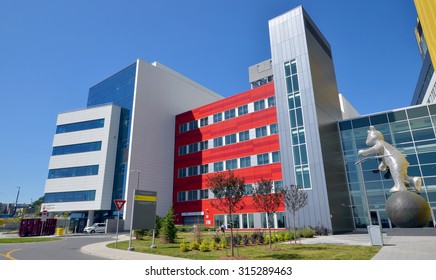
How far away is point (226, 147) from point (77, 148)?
2956cm

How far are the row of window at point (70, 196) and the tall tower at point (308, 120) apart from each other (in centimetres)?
3460

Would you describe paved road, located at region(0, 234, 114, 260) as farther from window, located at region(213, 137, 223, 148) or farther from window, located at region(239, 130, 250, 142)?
window, located at region(213, 137, 223, 148)

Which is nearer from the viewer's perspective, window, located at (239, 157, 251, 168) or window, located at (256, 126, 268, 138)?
window, located at (256, 126, 268, 138)

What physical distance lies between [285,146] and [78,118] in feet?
137

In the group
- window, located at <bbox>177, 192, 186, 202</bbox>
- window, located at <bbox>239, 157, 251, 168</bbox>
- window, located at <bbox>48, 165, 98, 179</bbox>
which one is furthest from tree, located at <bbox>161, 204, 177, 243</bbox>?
window, located at <bbox>48, 165, 98, 179</bbox>

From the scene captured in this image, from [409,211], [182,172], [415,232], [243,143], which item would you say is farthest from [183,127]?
[415,232]

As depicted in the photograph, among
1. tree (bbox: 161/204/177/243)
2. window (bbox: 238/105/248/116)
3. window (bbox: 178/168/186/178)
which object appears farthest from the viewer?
window (bbox: 178/168/186/178)

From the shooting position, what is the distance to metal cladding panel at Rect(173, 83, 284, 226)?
39.2m

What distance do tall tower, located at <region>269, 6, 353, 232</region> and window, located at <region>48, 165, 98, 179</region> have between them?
34.6m

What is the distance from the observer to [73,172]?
5000 centimetres

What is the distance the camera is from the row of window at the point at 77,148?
1962 inches

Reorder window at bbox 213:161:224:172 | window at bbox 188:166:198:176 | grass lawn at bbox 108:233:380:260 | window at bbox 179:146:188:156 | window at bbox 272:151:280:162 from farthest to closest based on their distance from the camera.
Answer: window at bbox 179:146:188:156 < window at bbox 188:166:198:176 < window at bbox 213:161:224:172 < window at bbox 272:151:280:162 < grass lawn at bbox 108:233:380:260

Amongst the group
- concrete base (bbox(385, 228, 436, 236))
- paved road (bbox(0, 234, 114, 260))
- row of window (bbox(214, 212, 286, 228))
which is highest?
row of window (bbox(214, 212, 286, 228))

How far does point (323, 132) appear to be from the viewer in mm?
34000
